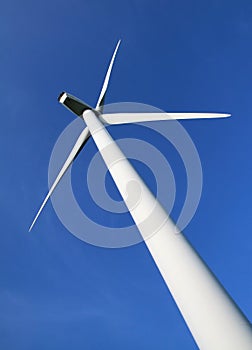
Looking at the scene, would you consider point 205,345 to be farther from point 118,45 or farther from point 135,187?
point 118,45

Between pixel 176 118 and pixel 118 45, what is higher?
pixel 118 45

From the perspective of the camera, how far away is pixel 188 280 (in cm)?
700

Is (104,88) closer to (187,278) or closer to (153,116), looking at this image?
(153,116)

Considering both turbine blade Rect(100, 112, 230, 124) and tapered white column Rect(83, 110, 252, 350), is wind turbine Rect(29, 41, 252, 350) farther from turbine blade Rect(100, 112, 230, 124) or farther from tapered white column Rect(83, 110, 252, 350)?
turbine blade Rect(100, 112, 230, 124)

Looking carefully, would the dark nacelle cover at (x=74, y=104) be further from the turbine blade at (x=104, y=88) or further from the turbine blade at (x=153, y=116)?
the turbine blade at (x=153, y=116)

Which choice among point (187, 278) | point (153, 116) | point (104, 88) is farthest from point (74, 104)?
point (187, 278)

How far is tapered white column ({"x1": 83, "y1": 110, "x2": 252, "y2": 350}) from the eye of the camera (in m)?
5.89

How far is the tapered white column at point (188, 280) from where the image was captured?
5.89 m

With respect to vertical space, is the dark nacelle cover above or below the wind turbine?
above

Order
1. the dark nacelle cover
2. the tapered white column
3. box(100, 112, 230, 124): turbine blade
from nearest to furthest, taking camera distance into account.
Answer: the tapered white column
box(100, 112, 230, 124): turbine blade
the dark nacelle cover

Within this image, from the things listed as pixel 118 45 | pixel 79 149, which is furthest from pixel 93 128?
pixel 118 45

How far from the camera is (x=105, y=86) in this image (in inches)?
1082

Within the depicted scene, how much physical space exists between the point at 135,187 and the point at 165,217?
168cm

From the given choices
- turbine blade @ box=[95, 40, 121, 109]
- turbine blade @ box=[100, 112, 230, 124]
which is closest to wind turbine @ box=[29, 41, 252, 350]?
turbine blade @ box=[100, 112, 230, 124]
